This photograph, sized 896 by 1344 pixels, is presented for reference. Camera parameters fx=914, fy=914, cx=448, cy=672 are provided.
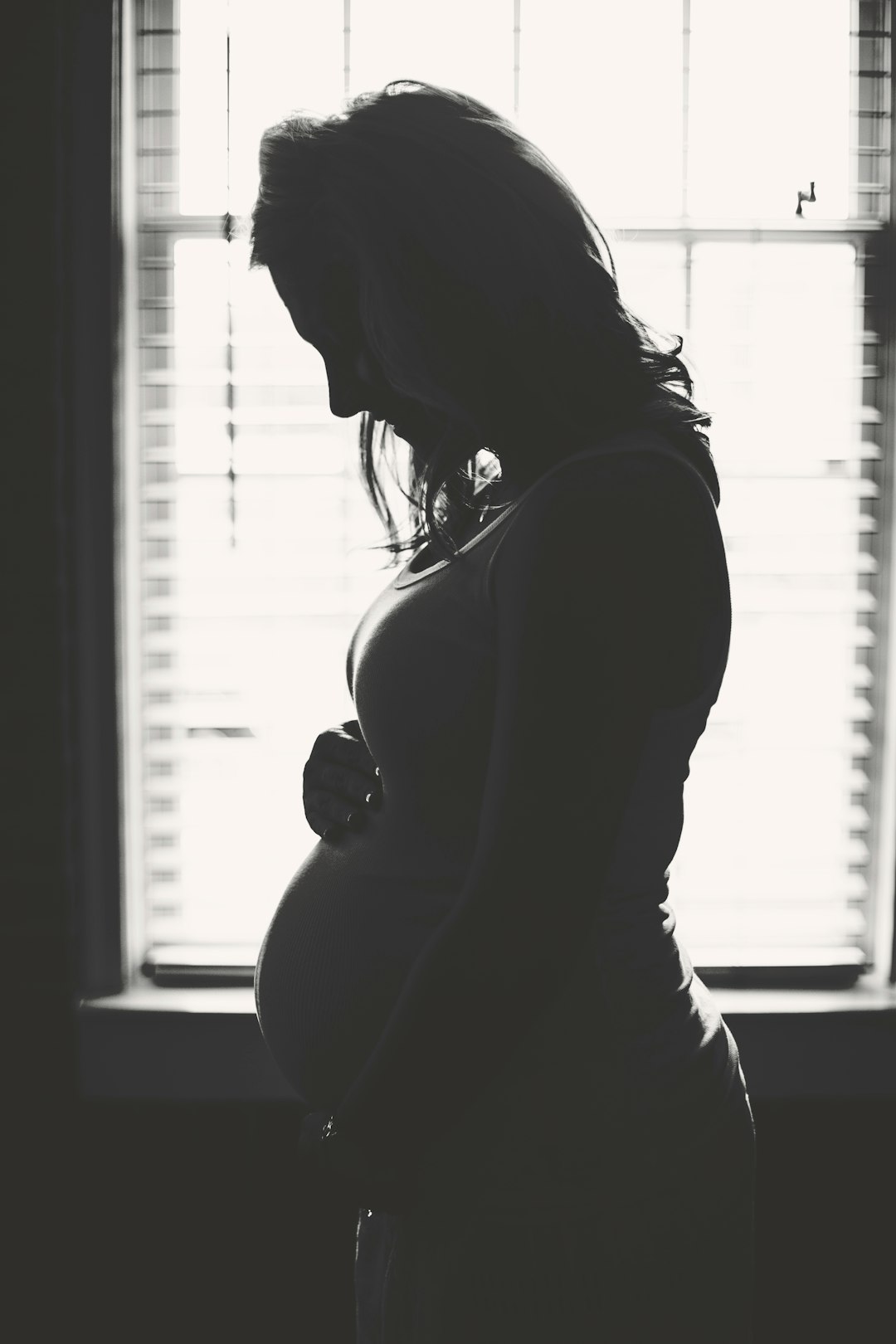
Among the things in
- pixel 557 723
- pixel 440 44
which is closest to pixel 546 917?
pixel 557 723

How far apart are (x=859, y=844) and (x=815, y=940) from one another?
0.18 meters

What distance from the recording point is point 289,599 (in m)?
1.49

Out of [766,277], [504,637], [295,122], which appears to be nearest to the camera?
[504,637]

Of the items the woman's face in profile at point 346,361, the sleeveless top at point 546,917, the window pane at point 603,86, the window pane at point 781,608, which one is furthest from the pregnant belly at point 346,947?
the window pane at point 603,86

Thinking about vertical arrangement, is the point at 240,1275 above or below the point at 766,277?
below

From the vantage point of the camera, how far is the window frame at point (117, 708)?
1398mm

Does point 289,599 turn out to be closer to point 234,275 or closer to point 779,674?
point 234,275

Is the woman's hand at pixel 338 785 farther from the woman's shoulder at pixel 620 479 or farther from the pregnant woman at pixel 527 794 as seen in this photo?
the woman's shoulder at pixel 620 479

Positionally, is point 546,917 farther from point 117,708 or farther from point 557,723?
point 117,708

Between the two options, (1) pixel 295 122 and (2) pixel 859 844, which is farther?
(2) pixel 859 844

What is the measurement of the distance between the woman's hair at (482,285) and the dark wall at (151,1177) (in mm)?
949

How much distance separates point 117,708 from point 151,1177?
0.77 m

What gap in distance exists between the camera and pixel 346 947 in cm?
72

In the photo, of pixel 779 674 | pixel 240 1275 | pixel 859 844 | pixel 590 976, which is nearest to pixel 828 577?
pixel 779 674
